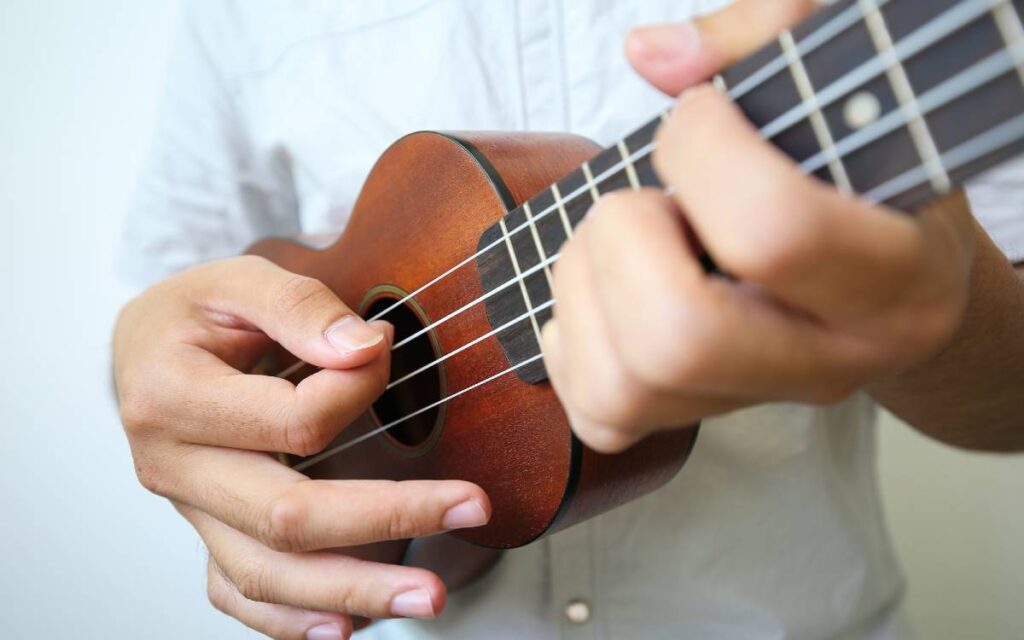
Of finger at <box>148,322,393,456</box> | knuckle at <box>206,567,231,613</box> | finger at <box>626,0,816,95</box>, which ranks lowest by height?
knuckle at <box>206,567,231,613</box>

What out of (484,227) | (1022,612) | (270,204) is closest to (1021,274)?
(484,227)

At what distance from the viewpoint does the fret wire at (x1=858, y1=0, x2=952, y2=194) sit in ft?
0.89

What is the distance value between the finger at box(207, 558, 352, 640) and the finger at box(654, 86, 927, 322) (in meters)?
0.48

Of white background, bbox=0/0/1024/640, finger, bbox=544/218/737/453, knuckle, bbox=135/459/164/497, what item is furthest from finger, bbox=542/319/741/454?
white background, bbox=0/0/1024/640

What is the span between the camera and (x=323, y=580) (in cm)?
56

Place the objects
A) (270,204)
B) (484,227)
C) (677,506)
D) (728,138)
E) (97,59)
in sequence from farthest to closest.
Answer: (97,59)
(270,204)
(677,506)
(484,227)
(728,138)

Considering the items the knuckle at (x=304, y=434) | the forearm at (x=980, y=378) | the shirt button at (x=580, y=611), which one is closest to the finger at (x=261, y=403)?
the knuckle at (x=304, y=434)

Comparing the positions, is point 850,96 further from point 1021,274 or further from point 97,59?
point 97,59

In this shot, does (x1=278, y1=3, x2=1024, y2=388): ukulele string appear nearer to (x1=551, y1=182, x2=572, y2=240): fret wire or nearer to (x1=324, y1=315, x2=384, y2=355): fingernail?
(x1=551, y1=182, x2=572, y2=240): fret wire

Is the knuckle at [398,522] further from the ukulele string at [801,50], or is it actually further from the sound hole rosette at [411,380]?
the ukulele string at [801,50]

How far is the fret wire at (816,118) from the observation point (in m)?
0.30

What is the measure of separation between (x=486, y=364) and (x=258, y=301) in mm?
204

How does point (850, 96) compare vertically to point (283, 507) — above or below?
above

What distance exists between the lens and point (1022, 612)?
1.31m
